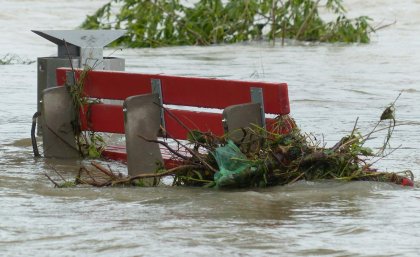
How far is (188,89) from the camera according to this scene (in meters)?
8.48

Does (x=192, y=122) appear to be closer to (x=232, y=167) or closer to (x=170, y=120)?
(x=170, y=120)

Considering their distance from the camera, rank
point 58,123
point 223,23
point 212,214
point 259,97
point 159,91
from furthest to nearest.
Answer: point 223,23 < point 58,123 < point 159,91 < point 259,97 < point 212,214

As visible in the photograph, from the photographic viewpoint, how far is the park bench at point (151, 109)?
7.91 m

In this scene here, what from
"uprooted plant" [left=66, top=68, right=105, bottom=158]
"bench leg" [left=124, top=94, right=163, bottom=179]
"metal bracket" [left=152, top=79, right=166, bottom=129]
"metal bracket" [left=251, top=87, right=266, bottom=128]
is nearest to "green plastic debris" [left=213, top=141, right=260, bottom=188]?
"metal bracket" [left=251, top=87, right=266, bottom=128]

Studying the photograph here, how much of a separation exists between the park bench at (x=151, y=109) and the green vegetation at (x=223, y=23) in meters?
10.8

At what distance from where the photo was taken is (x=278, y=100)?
787 cm

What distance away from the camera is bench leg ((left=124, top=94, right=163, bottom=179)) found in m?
8.30

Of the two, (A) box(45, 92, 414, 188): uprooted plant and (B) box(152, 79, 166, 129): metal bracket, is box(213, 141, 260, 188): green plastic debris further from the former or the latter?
(B) box(152, 79, 166, 129): metal bracket

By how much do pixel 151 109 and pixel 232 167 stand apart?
1047 mm

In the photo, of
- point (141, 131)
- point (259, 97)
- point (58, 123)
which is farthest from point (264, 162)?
point (58, 123)

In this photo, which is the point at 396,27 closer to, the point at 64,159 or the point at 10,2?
the point at 10,2

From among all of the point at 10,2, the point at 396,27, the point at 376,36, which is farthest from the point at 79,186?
the point at 10,2

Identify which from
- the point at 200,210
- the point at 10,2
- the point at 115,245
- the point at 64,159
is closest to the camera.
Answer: the point at 115,245

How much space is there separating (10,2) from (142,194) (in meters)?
23.0
